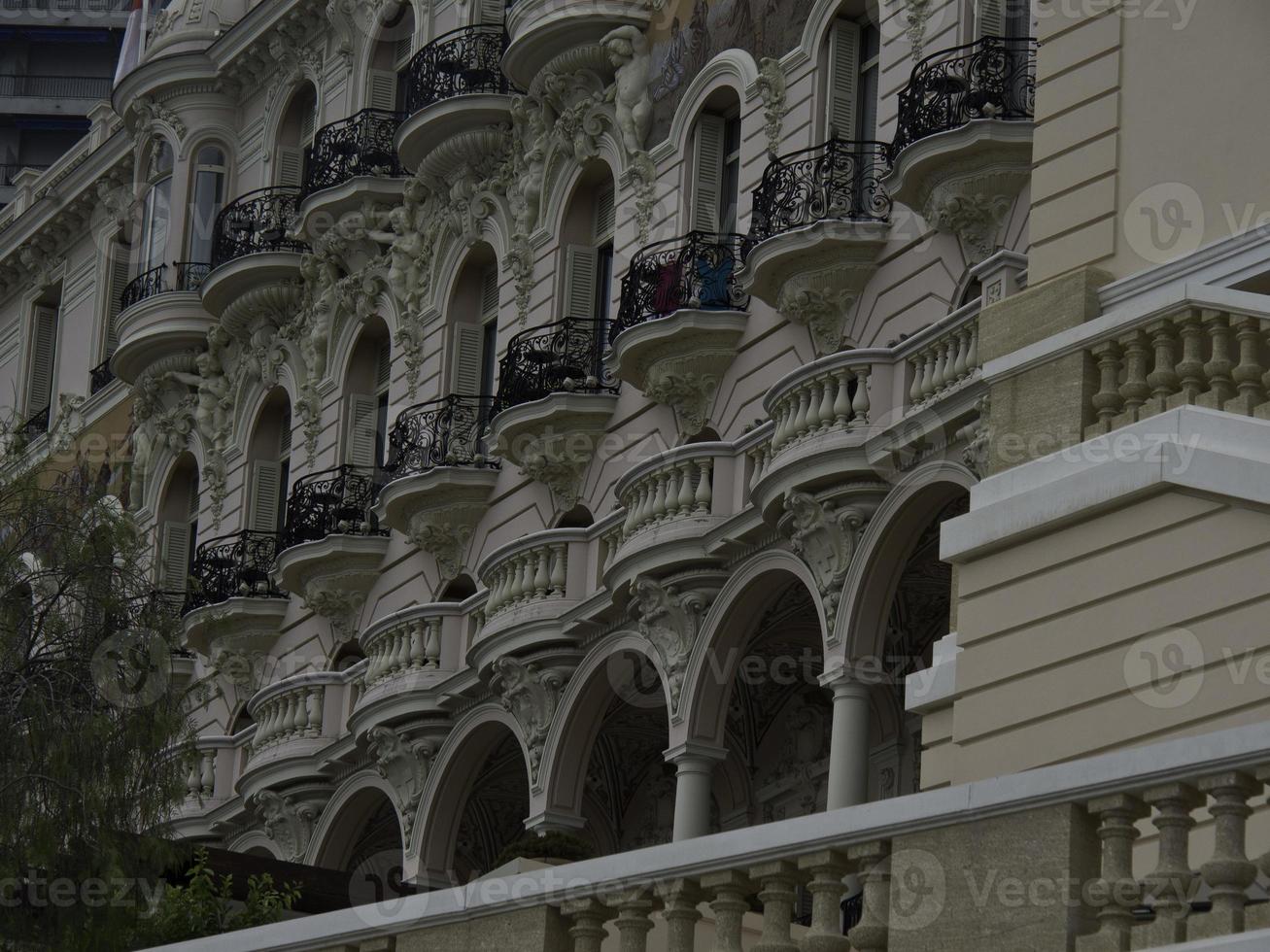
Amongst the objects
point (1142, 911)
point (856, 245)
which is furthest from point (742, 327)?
point (1142, 911)

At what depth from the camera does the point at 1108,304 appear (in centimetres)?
1578

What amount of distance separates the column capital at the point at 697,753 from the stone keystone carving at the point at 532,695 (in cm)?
274

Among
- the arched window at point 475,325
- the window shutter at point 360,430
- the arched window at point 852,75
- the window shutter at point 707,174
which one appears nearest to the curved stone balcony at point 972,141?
the arched window at point 852,75

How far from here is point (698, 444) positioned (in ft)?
84.5

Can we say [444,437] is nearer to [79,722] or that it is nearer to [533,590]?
A: [533,590]

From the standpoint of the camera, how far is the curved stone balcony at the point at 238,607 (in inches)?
1399

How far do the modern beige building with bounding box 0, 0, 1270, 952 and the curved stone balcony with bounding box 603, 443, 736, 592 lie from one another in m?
0.06

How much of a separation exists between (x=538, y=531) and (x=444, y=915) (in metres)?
14.6

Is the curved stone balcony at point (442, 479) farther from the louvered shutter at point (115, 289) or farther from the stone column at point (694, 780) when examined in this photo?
the louvered shutter at point (115, 289)

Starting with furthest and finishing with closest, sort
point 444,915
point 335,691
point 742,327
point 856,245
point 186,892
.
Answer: point 335,691 < point 742,327 < point 856,245 < point 186,892 < point 444,915

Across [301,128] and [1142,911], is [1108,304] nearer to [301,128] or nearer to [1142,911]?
[1142,911]

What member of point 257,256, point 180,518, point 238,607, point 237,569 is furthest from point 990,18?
point 180,518

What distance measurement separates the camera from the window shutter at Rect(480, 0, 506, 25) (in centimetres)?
3431

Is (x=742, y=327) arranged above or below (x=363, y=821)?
above
